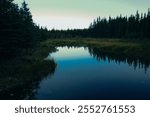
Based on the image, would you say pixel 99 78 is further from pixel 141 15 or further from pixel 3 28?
pixel 141 15

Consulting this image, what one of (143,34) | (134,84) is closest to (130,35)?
(143,34)

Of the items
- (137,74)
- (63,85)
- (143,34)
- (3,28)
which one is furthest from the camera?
(143,34)

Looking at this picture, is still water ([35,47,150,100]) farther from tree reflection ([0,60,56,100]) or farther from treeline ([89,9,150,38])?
treeline ([89,9,150,38])

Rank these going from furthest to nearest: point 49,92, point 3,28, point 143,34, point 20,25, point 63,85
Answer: point 143,34
point 20,25
point 3,28
point 63,85
point 49,92

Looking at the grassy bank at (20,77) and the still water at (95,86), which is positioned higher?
the grassy bank at (20,77)

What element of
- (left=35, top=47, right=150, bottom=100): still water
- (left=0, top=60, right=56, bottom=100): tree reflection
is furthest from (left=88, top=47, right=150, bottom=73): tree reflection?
(left=0, top=60, right=56, bottom=100): tree reflection

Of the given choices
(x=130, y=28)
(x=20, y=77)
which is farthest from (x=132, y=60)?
(x=130, y=28)

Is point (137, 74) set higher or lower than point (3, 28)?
lower

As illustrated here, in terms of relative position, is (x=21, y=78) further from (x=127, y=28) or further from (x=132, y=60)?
(x=127, y=28)

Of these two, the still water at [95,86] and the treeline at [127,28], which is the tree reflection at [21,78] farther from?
the treeline at [127,28]

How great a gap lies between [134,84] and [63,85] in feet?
23.1

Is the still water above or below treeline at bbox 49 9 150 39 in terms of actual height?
below

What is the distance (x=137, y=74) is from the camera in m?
29.6

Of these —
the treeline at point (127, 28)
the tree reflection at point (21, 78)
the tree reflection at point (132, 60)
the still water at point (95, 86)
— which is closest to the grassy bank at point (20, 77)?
the tree reflection at point (21, 78)
